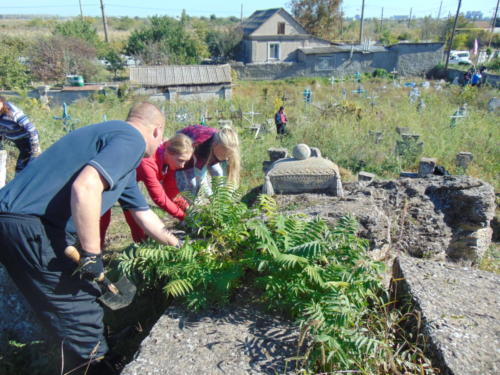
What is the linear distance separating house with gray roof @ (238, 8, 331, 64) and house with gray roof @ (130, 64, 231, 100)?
1401cm

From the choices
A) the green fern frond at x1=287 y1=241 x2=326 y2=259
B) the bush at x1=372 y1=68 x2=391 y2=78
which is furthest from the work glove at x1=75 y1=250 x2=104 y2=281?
the bush at x1=372 y1=68 x2=391 y2=78

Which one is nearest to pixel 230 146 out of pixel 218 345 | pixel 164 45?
pixel 218 345

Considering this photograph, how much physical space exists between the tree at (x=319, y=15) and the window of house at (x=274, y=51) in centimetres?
954

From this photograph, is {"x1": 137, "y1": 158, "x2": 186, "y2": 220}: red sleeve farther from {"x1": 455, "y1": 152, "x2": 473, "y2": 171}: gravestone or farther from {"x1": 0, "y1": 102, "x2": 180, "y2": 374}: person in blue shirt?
{"x1": 455, "y1": 152, "x2": 473, "y2": 171}: gravestone

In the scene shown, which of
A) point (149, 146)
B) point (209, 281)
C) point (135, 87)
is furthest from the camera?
point (135, 87)

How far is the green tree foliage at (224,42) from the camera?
34.9 m

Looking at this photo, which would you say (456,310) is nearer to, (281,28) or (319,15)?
(281,28)

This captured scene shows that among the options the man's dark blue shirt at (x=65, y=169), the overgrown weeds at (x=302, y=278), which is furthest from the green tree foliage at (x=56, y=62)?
the overgrown weeds at (x=302, y=278)

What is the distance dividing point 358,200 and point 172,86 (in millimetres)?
17962

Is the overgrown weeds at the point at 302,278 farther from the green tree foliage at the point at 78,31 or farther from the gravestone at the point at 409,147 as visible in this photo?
the green tree foliage at the point at 78,31

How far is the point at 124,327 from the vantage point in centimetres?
285

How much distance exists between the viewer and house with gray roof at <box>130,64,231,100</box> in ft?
64.4

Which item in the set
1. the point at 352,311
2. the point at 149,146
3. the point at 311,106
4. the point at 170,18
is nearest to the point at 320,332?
the point at 352,311

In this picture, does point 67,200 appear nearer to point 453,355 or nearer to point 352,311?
point 352,311
